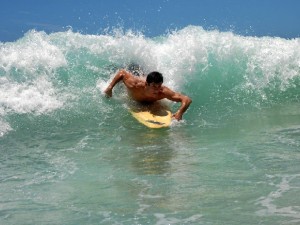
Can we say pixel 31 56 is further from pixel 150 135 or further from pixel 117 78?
pixel 150 135

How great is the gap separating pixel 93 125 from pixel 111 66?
280 cm

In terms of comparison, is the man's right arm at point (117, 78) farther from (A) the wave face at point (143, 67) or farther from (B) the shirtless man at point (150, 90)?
(A) the wave face at point (143, 67)

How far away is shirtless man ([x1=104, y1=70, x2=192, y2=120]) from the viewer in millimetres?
7613

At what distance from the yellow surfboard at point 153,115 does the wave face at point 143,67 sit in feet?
1.93

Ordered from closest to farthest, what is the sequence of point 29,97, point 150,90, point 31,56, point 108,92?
point 150,90 < point 108,92 < point 29,97 < point 31,56

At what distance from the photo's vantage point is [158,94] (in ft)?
25.9

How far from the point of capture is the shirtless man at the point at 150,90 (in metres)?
7.61

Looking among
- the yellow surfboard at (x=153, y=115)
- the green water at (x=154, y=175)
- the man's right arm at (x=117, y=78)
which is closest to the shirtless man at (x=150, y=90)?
the man's right arm at (x=117, y=78)

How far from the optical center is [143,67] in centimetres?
1034

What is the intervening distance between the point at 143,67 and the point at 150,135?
154 inches

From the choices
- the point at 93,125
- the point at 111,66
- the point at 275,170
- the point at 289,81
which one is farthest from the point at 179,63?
the point at 275,170

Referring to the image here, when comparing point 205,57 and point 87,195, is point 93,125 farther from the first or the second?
point 205,57

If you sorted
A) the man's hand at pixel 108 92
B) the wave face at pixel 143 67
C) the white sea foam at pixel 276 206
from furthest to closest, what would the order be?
the wave face at pixel 143 67
the man's hand at pixel 108 92
the white sea foam at pixel 276 206

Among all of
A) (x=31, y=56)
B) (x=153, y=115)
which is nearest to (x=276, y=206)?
(x=153, y=115)
